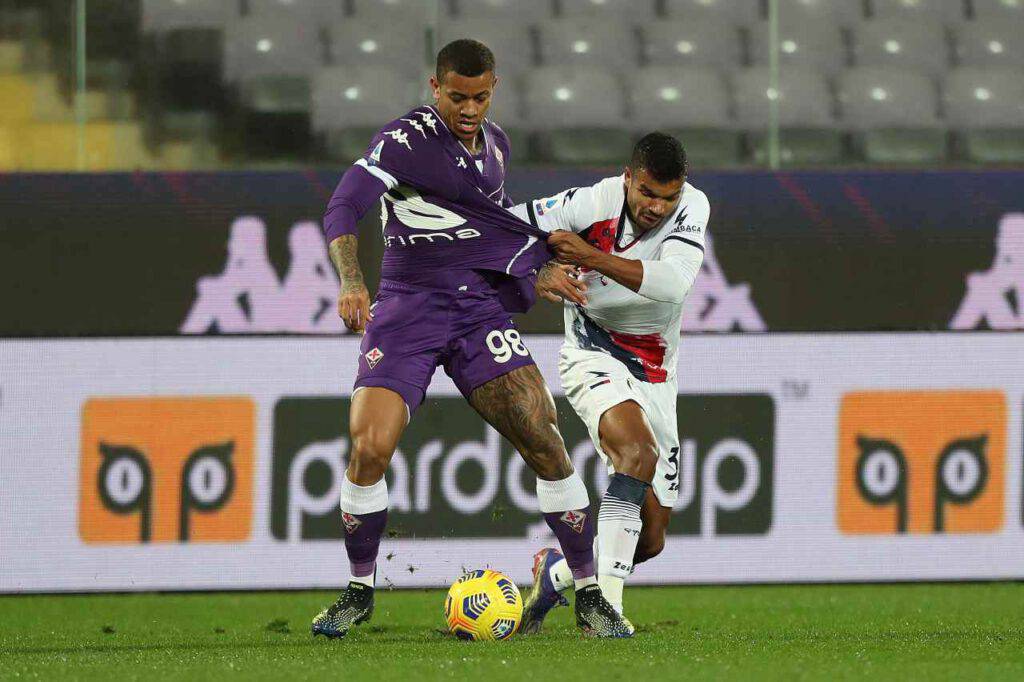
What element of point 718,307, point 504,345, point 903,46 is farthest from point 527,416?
point 903,46

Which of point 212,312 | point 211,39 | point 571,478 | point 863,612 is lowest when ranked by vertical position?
point 863,612

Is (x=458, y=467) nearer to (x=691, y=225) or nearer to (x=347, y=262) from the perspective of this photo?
(x=691, y=225)

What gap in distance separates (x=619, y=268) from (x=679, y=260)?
25cm

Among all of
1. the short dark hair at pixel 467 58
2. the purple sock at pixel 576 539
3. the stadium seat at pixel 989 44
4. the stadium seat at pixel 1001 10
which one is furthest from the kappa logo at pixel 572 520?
the stadium seat at pixel 1001 10

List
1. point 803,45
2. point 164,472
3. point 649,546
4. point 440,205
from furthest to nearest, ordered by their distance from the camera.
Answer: point 803,45, point 164,472, point 649,546, point 440,205

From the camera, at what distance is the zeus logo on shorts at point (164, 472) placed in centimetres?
782

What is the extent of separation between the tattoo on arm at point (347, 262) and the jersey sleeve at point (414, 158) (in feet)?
1.11

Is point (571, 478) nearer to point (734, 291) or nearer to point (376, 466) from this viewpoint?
point (376, 466)

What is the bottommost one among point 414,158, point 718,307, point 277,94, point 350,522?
point 350,522

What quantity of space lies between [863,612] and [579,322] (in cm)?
192

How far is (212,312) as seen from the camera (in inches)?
311

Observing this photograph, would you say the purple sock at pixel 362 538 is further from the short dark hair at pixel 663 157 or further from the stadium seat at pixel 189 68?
the stadium seat at pixel 189 68

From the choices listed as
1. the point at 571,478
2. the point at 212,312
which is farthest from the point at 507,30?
the point at 571,478

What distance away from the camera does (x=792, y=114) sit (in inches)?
330
